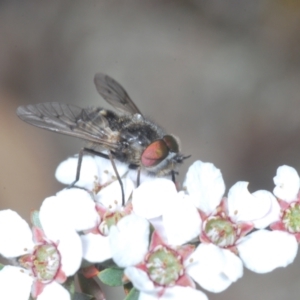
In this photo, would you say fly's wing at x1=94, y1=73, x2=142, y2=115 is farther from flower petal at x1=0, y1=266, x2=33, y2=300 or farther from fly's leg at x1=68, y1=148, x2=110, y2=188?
flower petal at x1=0, y1=266, x2=33, y2=300

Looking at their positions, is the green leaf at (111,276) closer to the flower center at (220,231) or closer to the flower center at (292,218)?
the flower center at (220,231)

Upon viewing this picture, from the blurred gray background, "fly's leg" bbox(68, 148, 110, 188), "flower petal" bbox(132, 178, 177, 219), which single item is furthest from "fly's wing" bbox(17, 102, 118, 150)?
the blurred gray background

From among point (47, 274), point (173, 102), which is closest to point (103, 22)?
point (173, 102)

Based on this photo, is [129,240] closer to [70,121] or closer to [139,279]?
[139,279]

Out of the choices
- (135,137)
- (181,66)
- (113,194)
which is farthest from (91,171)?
(181,66)

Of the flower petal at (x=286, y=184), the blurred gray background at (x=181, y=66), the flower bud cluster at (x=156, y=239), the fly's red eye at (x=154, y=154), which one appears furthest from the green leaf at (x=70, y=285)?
the blurred gray background at (x=181, y=66)
